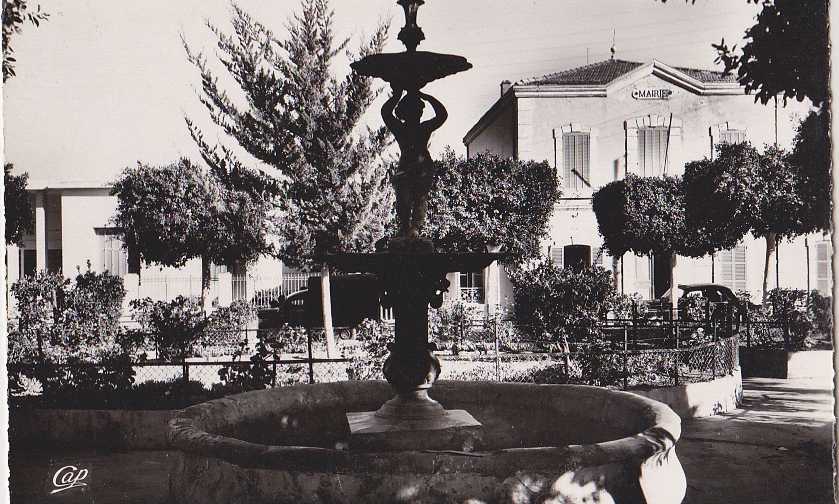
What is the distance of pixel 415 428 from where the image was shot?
549cm

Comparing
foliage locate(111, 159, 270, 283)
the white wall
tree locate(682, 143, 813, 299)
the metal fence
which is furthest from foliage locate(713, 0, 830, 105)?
the white wall

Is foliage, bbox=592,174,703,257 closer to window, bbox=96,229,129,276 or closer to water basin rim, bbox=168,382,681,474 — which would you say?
window, bbox=96,229,129,276

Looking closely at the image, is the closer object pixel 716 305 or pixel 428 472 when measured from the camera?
pixel 428 472

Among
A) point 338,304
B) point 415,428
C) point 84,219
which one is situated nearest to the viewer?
point 415,428

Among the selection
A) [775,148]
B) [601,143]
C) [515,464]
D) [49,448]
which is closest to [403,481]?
[515,464]

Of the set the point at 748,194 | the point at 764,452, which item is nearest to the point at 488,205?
the point at 748,194

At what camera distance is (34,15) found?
6.75 m

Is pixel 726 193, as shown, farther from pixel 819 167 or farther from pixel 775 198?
pixel 819 167

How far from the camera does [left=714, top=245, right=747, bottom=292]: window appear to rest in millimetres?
24250

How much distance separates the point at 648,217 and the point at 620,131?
4.75 meters

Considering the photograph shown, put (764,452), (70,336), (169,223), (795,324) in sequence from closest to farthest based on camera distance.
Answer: (764,452), (70,336), (795,324), (169,223)

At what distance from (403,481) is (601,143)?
75.5ft

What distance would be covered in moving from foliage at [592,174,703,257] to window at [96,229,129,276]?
15.8 meters

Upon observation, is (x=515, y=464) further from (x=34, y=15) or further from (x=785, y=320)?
(x=785, y=320)
